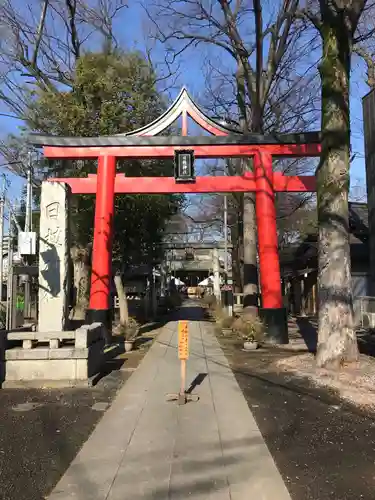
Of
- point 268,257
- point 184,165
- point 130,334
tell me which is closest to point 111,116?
point 184,165

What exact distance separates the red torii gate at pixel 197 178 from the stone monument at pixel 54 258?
423cm

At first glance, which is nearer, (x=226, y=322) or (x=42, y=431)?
(x=42, y=431)

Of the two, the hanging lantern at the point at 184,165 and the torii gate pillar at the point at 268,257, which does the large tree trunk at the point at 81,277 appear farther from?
the torii gate pillar at the point at 268,257

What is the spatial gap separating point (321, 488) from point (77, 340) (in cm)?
552

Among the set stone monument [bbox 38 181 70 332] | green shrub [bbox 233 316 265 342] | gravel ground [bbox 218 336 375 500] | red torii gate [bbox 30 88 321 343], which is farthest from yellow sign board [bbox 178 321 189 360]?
red torii gate [bbox 30 88 321 343]

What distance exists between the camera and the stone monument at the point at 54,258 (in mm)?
9945

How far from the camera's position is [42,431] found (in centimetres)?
593

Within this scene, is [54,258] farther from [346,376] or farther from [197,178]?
[197,178]

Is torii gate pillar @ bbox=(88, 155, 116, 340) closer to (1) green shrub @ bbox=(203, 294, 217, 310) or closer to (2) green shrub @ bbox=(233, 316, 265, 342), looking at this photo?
(2) green shrub @ bbox=(233, 316, 265, 342)

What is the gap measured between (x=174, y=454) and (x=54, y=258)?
6117 mm

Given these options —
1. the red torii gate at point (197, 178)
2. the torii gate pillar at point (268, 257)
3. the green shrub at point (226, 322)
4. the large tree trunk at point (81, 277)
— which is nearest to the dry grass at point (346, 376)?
the torii gate pillar at point (268, 257)

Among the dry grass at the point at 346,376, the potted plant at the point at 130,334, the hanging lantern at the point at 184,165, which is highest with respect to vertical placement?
the hanging lantern at the point at 184,165

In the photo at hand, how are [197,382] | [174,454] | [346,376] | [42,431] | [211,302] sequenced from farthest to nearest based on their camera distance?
[211,302] → [197,382] → [346,376] → [42,431] → [174,454]

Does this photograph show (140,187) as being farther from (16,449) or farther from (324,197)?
(16,449)
